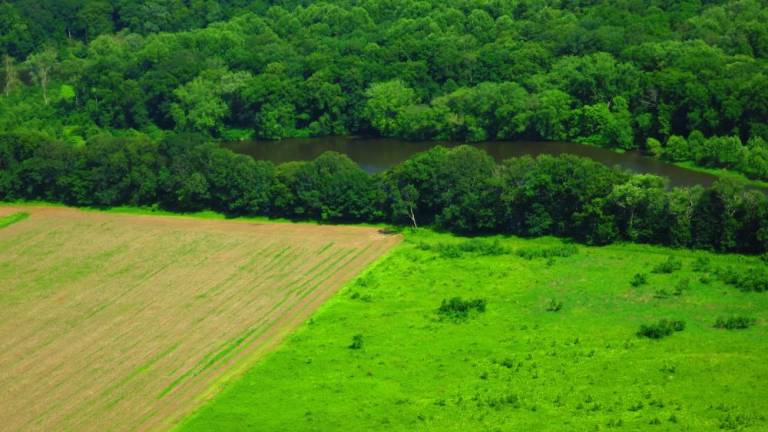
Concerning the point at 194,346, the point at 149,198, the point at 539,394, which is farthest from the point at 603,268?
the point at 149,198

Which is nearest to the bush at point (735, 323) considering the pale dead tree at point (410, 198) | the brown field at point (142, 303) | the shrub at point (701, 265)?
the shrub at point (701, 265)

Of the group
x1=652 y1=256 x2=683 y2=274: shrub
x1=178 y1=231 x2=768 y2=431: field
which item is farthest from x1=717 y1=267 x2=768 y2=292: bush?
x1=652 y1=256 x2=683 y2=274: shrub

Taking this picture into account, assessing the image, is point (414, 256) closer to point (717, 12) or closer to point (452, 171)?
point (452, 171)

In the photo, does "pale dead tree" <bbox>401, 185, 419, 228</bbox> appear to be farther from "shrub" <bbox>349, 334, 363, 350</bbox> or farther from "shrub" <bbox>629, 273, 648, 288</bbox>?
"shrub" <bbox>349, 334, 363, 350</bbox>

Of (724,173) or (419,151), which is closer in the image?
(724,173)

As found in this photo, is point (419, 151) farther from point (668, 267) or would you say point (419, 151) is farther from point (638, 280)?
point (638, 280)

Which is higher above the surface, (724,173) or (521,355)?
(724,173)

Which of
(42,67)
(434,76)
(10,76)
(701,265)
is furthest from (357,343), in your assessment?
(10,76)
